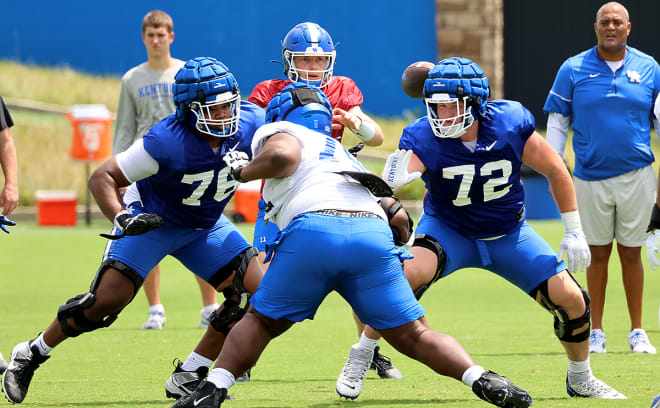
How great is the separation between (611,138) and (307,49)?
240 centimetres

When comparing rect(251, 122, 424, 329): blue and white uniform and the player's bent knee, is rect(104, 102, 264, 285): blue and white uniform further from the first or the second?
the player's bent knee

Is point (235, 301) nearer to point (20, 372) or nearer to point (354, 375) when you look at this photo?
point (354, 375)

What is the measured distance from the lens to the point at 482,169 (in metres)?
5.52

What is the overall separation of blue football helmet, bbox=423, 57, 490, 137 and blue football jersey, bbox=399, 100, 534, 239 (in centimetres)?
12

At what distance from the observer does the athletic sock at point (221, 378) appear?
4547 millimetres

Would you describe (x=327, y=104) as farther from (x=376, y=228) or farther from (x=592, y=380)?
(x=592, y=380)

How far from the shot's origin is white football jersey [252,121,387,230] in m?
4.61

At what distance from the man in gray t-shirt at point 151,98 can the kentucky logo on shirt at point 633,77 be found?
11.1 feet

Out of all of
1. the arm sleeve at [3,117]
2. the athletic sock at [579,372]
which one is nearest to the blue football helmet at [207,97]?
the arm sleeve at [3,117]

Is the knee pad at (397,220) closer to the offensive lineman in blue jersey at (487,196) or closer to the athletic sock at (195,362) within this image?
the offensive lineman in blue jersey at (487,196)

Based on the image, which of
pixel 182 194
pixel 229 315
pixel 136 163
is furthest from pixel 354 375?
pixel 136 163

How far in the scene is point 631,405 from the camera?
505 cm

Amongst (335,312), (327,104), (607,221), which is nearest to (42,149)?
(335,312)

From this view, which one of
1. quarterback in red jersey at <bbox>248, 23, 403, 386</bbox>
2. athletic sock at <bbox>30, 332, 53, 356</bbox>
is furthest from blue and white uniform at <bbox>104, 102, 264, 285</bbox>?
athletic sock at <bbox>30, 332, 53, 356</bbox>
